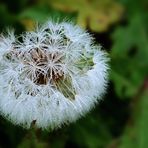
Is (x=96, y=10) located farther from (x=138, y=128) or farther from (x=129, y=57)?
(x=138, y=128)

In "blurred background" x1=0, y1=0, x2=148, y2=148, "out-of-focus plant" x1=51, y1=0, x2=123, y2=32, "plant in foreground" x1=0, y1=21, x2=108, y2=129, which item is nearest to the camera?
"plant in foreground" x1=0, y1=21, x2=108, y2=129

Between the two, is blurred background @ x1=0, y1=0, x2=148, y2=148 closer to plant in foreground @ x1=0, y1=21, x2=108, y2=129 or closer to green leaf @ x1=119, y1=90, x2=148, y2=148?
green leaf @ x1=119, y1=90, x2=148, y2=148

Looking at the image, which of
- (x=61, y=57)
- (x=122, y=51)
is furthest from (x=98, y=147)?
(x=61, y=57)

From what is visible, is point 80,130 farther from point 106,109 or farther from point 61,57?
point 61,57

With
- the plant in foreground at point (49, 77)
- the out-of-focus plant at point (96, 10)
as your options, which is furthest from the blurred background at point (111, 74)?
the plant in foreground at point (49, 77)

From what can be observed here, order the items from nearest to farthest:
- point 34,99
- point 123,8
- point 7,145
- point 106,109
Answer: point 34,99 → point 7,145 → point 106,109 → point 123,8

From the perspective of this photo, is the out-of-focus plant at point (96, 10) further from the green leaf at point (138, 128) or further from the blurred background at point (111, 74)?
the green leaf at point (138, 128)

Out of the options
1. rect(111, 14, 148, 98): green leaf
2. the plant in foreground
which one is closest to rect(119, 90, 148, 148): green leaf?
rect(111, 14, 148, 98): green leaf

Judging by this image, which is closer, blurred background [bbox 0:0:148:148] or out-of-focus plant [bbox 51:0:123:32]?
blurred background [bbox 0:0:148:148]
